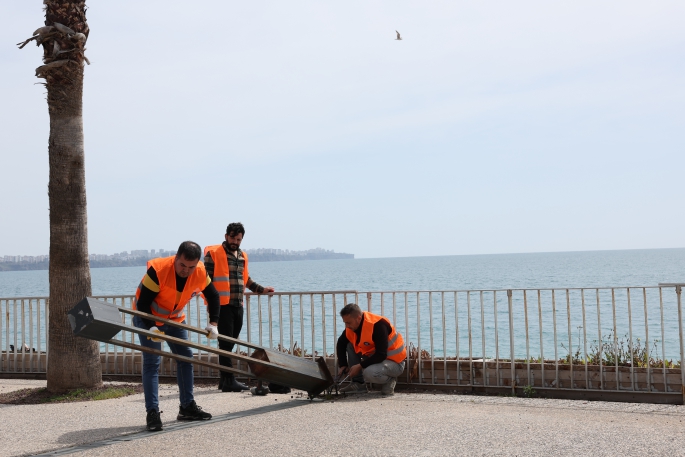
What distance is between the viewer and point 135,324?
6.34 metres

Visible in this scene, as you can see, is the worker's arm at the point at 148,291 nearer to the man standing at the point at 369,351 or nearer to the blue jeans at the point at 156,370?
the blue jeans at the point at 156,370

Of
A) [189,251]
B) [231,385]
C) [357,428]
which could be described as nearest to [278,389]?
[231,385]

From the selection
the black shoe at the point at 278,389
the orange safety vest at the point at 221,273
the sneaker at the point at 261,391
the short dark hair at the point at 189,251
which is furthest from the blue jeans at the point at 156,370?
the black shoe at the point at 278,389

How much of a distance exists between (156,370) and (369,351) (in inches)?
100

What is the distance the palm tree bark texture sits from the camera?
28.1 feet

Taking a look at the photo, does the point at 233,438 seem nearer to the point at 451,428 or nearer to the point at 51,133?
the point at 451,428

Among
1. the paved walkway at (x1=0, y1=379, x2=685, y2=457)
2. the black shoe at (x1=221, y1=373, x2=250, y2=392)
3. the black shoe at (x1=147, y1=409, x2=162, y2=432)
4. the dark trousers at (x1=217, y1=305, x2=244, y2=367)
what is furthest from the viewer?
the black shoe at (x1=221, y1=373, x2=250, y2=392)

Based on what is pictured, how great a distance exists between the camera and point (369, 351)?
8.11 meters

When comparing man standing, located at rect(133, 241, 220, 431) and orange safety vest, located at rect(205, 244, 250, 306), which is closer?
man standing, located at rect(133, 241, 220, 431)

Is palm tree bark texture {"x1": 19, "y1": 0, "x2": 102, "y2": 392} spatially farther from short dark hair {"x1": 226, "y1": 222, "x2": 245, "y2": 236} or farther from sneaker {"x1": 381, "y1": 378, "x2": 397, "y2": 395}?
sneaker {"x1": 381, "y1": 378, "x2": 397, "y2": 395}

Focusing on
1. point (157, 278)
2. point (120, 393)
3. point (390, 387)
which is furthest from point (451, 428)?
point (120, 393)

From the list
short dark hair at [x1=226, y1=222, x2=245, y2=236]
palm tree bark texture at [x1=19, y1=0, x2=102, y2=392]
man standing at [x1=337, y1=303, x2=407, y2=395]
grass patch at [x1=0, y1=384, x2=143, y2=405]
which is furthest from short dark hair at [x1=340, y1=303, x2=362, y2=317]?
palm tree bark texture at [x1=19, y1=0, x2=102, y2=392]

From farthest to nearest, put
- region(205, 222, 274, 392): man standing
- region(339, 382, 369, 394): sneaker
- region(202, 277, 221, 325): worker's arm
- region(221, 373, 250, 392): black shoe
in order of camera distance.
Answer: region(221, 373, 250, 392): black shoe < region(205, 222, 274, 392): man standing < region(339, 382, 369, 394): sneaker < region(202, 277, 221, 325): worker's arm

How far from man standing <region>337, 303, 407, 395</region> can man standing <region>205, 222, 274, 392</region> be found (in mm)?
1282
